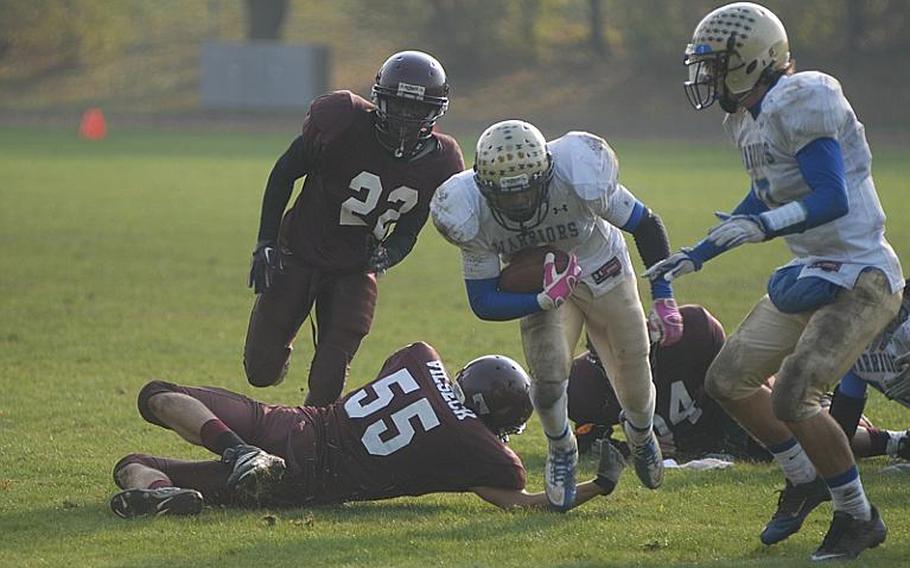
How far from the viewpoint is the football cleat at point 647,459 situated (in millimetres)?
5598

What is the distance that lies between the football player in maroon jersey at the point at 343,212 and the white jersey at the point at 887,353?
196 centimetres

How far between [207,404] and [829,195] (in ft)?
7.77

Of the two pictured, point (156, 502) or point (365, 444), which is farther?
point (365, 444)

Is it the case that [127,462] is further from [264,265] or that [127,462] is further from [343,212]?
[343,212]

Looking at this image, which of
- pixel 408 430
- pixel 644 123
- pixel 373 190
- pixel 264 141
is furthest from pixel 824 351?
pixel 644 123

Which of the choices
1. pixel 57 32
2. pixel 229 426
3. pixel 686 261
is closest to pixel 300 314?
pixel 229 426

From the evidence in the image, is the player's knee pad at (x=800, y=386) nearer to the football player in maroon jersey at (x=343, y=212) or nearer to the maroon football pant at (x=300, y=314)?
the football player in maroon jersey at (x=343, y=212)

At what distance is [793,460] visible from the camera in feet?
16.7

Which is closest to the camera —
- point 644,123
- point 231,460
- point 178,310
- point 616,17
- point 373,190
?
point 231,460

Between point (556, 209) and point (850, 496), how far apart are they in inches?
56.9

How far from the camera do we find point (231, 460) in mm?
5230

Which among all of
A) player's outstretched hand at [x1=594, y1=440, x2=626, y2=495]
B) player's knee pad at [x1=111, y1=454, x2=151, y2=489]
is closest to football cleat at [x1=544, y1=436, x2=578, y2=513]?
player's outstretched hand at [x1=594, y1=440, x2=626, y2=495]

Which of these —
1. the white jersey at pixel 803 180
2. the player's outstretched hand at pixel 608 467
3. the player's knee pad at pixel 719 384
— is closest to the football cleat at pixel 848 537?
the player's knee pad at pixel 719 384

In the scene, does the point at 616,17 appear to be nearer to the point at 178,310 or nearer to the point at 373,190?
the point at 178,310
